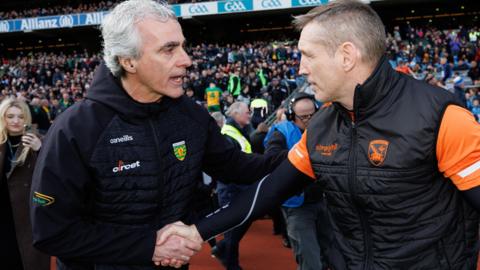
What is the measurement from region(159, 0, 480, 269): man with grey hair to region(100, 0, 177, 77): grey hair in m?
0.58

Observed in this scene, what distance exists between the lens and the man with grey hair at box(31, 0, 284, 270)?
1719 mm

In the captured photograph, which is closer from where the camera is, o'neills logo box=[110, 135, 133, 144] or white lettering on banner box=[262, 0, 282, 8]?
o'neills logo box=[110, 135, 133, 144]

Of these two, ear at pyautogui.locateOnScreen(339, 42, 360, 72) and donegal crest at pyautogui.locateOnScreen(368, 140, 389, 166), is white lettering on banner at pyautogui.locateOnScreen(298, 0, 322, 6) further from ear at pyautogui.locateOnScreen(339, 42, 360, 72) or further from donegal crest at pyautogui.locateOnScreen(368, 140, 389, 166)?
donegal crest at pyautogui.locateOnScreen(368, 140, 389, 166)

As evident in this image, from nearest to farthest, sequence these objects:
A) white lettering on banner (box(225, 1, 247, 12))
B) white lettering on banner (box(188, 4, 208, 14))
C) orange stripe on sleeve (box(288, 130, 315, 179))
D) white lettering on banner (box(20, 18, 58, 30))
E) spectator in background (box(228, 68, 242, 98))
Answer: orange stripe on sleeve (box(288, 130, 315, 179)) → spectator in background (box(228, 68, 242, 98)) → white lettering on banner (box(225, 1, 247, 12)) → white lettering on banner (box(188, 4, 208, 14)) → white lettering on banner (box(20, 18, 58, 30))

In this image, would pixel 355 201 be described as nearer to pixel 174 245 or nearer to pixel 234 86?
pixel 174 245

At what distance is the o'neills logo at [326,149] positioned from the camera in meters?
1.72

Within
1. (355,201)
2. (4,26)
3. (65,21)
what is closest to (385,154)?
(355,201)

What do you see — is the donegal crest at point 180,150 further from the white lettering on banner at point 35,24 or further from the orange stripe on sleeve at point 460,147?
the white lettering on banner at point 35,24


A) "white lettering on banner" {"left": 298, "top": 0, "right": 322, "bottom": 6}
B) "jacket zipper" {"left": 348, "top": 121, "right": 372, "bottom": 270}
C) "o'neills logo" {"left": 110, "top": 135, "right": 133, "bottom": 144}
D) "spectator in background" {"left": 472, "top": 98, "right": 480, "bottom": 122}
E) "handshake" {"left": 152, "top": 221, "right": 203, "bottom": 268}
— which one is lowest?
"spectator in background" {"left": 472, "top": 98, "right": 480, "bottom": 122}

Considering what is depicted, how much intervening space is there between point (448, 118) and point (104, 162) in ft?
3.99

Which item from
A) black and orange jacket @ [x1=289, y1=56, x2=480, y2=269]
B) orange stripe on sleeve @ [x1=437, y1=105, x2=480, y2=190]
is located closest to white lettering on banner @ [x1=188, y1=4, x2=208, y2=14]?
black and orange jacket @ [x1=289, y1=56, x2=480, y2=269]

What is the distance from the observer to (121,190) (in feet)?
5.93

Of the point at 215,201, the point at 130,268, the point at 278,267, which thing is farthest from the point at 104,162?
the point at 215,201

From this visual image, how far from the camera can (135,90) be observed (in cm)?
192
